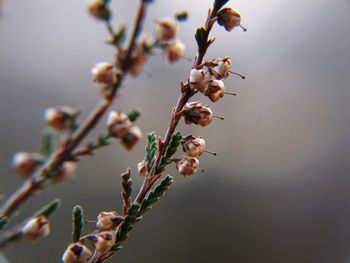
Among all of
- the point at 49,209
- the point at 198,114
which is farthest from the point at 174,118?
the point at 49,209

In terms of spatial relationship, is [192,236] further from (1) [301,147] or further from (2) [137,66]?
(2) [137,66]

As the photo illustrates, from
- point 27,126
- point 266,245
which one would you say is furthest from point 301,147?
point 27,126

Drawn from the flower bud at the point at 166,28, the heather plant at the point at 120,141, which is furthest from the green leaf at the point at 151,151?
the flower bud at the point at 166,28

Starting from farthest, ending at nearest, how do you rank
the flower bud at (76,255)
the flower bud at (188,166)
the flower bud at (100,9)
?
the flower bud at (100,9)
the flower bud at (188,166)
the flower bud at (76,255)

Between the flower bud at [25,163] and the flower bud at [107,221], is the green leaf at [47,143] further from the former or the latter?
the flower bud at [107,221]

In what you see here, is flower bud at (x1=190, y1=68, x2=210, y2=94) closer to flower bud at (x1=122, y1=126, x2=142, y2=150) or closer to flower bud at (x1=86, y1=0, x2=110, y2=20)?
flower bud at (x1=122, y1=126, x2=142, y2=150)

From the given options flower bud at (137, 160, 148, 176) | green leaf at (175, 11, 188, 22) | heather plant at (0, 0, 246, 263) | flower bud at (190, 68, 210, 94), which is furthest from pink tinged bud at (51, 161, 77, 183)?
green leaf at (175, 11, 188, 22)
